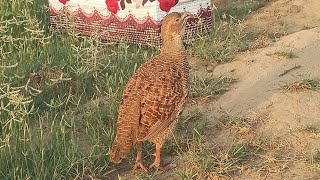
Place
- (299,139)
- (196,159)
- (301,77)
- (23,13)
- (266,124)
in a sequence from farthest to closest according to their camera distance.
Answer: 1. (23,13)
2. (301,77)
3. (266,124)
4. (299,139)
5. (196,159)

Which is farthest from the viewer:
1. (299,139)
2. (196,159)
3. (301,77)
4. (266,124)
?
(301,77)

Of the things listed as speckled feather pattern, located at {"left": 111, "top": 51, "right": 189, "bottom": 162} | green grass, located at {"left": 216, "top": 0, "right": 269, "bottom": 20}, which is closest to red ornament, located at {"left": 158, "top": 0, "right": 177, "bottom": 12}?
green grass, located at {"left": 216, "top": 0, "right": 269, "bottom": 20}

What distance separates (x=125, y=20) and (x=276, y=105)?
261 cm

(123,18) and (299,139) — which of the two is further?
(123,18)

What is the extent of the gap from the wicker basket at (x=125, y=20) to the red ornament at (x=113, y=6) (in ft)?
0.17

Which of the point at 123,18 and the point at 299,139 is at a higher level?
the point at 123,18

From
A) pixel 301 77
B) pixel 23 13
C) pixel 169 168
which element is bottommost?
pixel 169 168

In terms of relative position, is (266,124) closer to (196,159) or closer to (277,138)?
(277,138)

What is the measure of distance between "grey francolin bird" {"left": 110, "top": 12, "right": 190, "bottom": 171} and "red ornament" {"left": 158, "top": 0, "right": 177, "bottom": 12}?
7.54 feet

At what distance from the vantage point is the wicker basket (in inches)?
256

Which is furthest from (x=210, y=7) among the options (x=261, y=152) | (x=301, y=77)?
(x=261, y=152)

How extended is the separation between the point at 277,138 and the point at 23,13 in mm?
3685

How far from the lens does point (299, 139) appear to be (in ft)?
13.8

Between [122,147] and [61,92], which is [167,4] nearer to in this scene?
[61,92]
